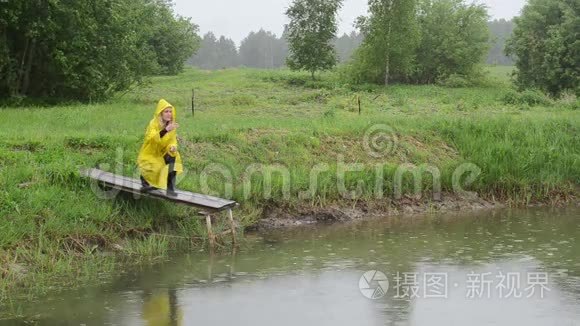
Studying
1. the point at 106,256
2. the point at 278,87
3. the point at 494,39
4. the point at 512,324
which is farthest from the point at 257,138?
the point at 494,39

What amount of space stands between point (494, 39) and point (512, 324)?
44501 mm

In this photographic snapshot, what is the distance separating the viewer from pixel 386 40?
42.5 metres

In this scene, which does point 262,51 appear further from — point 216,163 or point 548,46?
point 216,163

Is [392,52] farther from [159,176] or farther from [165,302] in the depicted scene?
[165,302]

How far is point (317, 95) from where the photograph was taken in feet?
104

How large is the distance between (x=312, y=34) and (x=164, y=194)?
119 ft

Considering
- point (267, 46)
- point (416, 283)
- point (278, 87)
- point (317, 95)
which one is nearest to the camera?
point (416, 283)

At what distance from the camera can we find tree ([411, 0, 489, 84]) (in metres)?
47.4

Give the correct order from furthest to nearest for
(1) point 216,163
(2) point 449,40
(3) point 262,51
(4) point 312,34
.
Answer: (3) point 262,51
(2) point 449,40
(4) point 312,34
(1) point 216,163

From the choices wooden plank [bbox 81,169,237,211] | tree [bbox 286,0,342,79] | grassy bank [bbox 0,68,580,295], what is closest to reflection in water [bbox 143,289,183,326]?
grassy bank [bbox 0,68,580,295]

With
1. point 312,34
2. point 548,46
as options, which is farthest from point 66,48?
point 548,46
